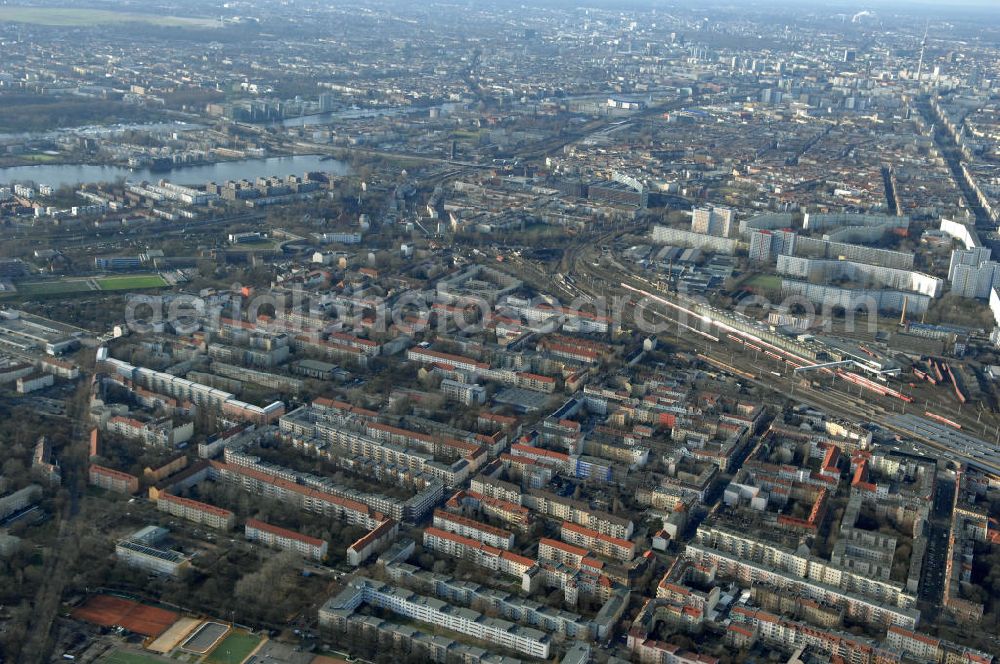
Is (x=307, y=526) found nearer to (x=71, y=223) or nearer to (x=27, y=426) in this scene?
(x=27, y=426)

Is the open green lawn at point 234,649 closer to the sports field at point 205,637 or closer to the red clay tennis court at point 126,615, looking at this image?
the sports field at point 205,637

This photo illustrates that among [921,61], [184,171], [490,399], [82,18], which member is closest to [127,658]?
[490,399]

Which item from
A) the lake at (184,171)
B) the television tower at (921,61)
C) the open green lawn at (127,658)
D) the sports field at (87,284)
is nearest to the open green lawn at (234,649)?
the open green lawn at (127,658)

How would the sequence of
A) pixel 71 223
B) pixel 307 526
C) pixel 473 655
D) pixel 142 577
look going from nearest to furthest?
pixel 473 655
pixel 142 577
pixel 307 526
pixel 71 223

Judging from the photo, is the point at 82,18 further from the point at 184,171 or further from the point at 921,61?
the point at 921,61

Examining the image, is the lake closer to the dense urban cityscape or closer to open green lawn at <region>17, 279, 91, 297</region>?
the dense urban cityscape

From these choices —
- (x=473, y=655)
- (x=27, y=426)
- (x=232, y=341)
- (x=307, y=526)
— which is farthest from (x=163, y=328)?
(x=473, y=655)
